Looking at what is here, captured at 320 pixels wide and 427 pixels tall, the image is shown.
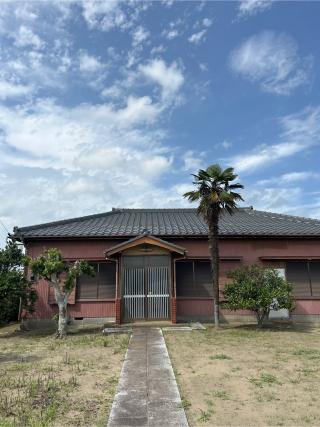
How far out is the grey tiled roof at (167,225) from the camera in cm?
1588

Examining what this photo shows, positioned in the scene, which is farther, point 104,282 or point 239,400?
point 104,282

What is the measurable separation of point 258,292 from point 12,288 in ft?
28.2

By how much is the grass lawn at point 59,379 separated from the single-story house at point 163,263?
3163 mm

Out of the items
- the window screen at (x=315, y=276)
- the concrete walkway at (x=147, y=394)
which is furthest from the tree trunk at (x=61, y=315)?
the window screen at (x=315, y=276)

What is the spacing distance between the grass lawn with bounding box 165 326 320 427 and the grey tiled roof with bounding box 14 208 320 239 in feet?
17.7

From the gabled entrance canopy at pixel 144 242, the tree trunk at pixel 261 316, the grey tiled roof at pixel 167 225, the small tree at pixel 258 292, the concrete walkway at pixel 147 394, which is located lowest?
the concrete walkway at pixel 147 394

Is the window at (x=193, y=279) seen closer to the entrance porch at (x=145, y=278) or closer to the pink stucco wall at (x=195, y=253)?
the pink stucco wall at (x=195, y=253)

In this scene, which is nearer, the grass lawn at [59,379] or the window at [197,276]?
the grass lawn at [59,379]

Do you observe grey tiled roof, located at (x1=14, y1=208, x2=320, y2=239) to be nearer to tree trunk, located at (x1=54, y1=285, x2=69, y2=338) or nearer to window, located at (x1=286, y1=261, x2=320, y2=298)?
window, located at (x1=286, y1=261, x2=320, y2=298)

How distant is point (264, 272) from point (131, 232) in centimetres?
588

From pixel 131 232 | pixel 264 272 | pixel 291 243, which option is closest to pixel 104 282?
pixel 131 232

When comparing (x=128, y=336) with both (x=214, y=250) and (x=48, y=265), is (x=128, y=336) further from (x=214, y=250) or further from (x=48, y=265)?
(x=214, y=250)

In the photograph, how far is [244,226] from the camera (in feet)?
56.7

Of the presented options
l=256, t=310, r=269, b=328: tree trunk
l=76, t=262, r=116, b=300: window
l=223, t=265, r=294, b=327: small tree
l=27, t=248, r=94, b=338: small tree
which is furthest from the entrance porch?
l=256, t=310, r=269, b=328: tree trunk
